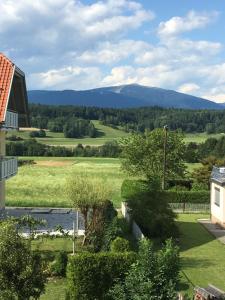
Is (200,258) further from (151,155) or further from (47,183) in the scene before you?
(47,183)

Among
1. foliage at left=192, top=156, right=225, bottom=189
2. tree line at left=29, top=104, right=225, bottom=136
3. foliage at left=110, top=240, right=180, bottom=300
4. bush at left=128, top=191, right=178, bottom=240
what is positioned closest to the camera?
foliage at left=110, top=240, right=180, bottom=300

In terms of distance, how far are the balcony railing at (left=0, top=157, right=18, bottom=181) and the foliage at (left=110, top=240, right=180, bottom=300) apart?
39.5 feet

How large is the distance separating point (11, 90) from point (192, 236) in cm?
1403

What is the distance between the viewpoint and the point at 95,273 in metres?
17.2

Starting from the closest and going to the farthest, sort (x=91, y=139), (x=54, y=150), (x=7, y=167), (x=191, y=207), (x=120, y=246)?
(x=120, y=246) → (x=7, y=167) → (x=191, y=207) → (x=54, y=150) → (x=91, y=139)

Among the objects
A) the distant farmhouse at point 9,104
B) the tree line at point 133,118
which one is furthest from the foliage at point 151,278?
the tree line at point 133,118

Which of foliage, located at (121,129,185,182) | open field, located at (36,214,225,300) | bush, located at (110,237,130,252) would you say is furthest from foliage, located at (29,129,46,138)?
bush, located at (110,237,130,252)

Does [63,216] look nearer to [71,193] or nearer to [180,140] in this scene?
[71,193]

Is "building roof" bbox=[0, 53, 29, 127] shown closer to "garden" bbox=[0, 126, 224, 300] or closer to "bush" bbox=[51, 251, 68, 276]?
"garden" bbox=[0, 126, 224, 300]

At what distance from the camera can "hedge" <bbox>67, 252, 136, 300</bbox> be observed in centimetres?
1692

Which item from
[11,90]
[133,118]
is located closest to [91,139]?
[133,118]

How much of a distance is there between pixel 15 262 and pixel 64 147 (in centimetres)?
9893

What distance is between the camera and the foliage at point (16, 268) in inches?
531

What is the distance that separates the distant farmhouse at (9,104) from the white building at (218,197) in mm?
13490
